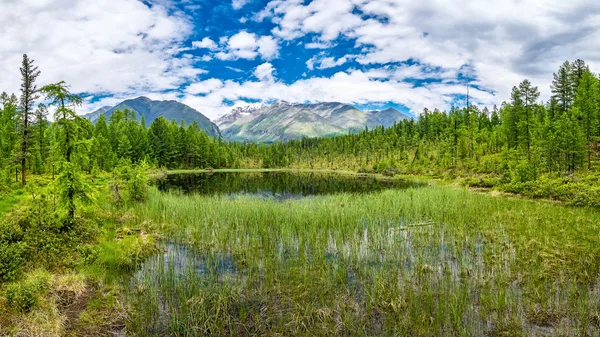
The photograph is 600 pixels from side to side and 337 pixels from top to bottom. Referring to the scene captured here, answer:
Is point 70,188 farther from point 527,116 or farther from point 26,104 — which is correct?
point 527,116

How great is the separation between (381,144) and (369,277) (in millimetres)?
127011

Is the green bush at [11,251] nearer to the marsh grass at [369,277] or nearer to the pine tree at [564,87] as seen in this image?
the marsh grass at [369,277]

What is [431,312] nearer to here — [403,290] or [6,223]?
[403,290]

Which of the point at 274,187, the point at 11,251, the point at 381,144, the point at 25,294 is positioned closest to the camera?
the point at 25,294

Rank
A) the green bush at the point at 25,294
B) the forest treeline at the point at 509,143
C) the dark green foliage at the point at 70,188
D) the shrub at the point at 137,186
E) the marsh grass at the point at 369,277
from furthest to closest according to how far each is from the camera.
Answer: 1. the forest treeline at the point at 509,143
2. the shrub at the point at 137,186
3. the dark green foliage at the point at 70,188
4. the green bush at the point at 25,294
5. the marsh grass at the point at 369,277

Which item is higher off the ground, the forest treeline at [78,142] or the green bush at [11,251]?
the forest treeline at [78,142]

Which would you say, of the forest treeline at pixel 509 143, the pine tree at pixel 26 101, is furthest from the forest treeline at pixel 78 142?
the forest treeline at pixel 509 143

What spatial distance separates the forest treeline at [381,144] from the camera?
120 ft

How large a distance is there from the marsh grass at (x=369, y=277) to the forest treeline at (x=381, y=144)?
10158mm

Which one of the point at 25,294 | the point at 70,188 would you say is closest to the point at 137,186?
the point at 70,188

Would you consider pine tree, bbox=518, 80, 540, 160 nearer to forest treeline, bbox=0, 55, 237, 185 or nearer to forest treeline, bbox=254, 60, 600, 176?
forest treeline, bbox=254, 60, 600, 176

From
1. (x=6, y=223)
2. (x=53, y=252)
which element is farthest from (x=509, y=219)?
(x=6, y=223)

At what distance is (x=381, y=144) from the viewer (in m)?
134

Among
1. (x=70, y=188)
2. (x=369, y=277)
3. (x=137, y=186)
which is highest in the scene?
(x=70, y=188)
